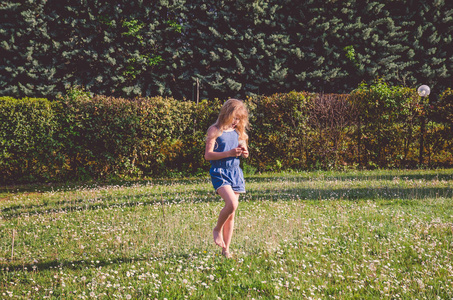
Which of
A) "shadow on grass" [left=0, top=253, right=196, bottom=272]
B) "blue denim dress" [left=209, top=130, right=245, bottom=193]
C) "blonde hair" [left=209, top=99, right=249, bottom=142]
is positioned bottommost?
"shadow on grass" [left=0, top=253, right=196, bottom=272]

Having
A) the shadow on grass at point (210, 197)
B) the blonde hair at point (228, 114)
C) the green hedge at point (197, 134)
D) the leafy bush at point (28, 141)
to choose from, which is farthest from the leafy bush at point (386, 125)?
the leafy bush at point (28, 141)

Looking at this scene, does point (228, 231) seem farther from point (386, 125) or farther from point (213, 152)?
point (386, 125)

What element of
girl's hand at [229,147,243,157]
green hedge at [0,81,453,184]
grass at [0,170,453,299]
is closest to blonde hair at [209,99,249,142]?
girl's hand at [229,147,243,157]

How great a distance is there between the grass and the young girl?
34 centimetres

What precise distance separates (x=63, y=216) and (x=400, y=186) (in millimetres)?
7612

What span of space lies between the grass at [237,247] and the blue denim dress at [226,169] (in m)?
0.87

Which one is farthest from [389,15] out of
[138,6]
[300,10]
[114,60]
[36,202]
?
[36,202]

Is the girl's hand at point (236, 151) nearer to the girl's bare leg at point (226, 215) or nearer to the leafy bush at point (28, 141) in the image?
the girl's bare leg at point (226, 215)

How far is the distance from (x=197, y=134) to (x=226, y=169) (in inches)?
300

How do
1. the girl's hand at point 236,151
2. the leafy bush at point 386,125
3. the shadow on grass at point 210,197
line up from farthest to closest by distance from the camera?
the leafy bush at point 386,125, the shadow on grass at point 210,197, the girl's hand at point 236,151

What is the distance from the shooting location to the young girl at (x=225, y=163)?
3.98m

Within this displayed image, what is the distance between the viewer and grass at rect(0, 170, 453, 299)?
3326 mm

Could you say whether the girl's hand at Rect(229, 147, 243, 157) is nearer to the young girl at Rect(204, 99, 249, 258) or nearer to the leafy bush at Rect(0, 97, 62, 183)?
the young girl at Rect(204, 99, 249, 258)

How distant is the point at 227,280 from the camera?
3504mm
